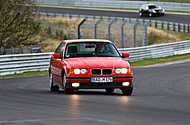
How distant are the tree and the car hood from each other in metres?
21.3

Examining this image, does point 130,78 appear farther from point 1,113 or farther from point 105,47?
point 1,113

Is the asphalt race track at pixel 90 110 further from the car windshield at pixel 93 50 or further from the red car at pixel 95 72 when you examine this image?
the car windshield at pixel 93 50

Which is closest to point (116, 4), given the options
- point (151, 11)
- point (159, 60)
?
point (151, 11)

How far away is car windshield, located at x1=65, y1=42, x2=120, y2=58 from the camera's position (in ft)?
45.8

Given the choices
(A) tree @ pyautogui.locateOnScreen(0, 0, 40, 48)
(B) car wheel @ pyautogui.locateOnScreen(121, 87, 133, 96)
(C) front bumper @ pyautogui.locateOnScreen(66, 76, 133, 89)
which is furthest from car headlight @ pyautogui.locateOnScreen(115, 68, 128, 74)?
(A) tree @ pyautogui.locateOnScreen(0, 0, 40, 48)

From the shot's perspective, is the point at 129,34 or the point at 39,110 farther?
the point at 129,34

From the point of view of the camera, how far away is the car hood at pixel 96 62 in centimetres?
1313

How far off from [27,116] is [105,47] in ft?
18.2

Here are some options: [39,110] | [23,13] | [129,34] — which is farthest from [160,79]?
[129,34]

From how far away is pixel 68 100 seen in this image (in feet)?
38.8

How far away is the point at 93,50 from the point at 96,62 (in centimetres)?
108

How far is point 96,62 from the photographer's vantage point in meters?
13.2

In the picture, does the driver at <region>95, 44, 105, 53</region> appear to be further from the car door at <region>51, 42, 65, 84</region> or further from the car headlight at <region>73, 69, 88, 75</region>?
the car headlight at <region>73, 69, 88, 75</region>

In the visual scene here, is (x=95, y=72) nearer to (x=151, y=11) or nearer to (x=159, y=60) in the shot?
(x=159, y=60)
